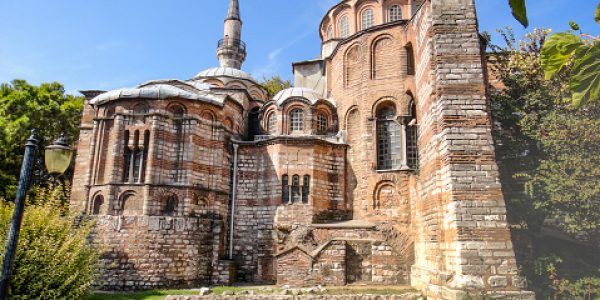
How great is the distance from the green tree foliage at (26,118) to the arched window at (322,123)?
1364cm

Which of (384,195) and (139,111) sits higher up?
(139,111)

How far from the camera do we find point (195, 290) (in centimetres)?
1388

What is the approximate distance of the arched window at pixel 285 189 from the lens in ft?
55.1

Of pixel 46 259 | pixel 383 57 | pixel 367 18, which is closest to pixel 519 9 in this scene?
pixel 46 259

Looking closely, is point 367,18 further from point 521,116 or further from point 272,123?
point 521,116

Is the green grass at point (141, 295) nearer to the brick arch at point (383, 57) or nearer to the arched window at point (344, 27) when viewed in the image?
the brick arch at point (383, 57)

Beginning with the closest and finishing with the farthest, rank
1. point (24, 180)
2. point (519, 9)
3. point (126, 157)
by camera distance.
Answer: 1. point (519, 9)
2. point (24, 180)
3. point (126, 157)

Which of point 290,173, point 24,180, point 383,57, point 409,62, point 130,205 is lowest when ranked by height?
point 24,180

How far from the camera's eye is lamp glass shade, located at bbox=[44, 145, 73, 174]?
5375mm

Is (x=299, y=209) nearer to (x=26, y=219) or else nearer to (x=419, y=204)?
(x=419, y=204)

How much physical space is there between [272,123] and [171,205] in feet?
20.8

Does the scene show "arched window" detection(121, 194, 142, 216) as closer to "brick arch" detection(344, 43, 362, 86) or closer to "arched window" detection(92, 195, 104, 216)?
"arched window" detection(92, 195, 104, 216)

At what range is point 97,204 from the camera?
15.7 metres

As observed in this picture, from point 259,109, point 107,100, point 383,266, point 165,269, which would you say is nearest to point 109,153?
point 107,100
